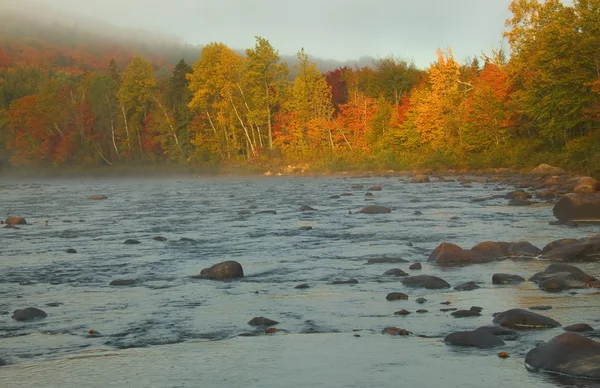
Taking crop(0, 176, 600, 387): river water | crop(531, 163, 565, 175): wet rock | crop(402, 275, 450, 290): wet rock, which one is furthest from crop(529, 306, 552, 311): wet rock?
crop(531, 163, 565, 175): wet rock

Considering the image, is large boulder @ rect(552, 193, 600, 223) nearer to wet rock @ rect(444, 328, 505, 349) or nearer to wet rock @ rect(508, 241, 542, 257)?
wet rock @ rect(508, 241, 542, 257)

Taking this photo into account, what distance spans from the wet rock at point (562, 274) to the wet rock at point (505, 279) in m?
0.21

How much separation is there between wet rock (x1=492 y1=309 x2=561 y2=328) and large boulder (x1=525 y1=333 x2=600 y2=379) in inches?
57.6

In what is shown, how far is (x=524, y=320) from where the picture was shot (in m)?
9.57

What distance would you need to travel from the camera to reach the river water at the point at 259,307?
795 cm

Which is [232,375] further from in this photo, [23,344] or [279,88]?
[279,88]

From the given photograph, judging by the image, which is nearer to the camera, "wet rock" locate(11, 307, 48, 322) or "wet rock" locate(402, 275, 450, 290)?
"wet rock" locate(11, 307, 48, 322)

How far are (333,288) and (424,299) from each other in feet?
6.34

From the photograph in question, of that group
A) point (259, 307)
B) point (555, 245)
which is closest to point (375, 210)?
point (555, 245)

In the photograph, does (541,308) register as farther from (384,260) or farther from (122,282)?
(122,282)

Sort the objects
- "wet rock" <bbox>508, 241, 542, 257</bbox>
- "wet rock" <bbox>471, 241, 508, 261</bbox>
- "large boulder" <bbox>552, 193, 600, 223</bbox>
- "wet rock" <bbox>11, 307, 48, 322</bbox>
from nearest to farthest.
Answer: "wet rock" <bbox>11, 307, 48, 322</bbox> → "wet rock" <bbox>471, 241, 508, 261</bbox> → "wet rock" <bbox>508, 241, 542, 257</bbox> → "large boulder" <bbox>552, 193, 600, 223</bbox>

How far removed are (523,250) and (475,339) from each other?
733 centimetres

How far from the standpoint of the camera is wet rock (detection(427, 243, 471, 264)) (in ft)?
49.4

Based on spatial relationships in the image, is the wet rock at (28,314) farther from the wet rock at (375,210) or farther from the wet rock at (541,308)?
the wet rock at (375,210)
